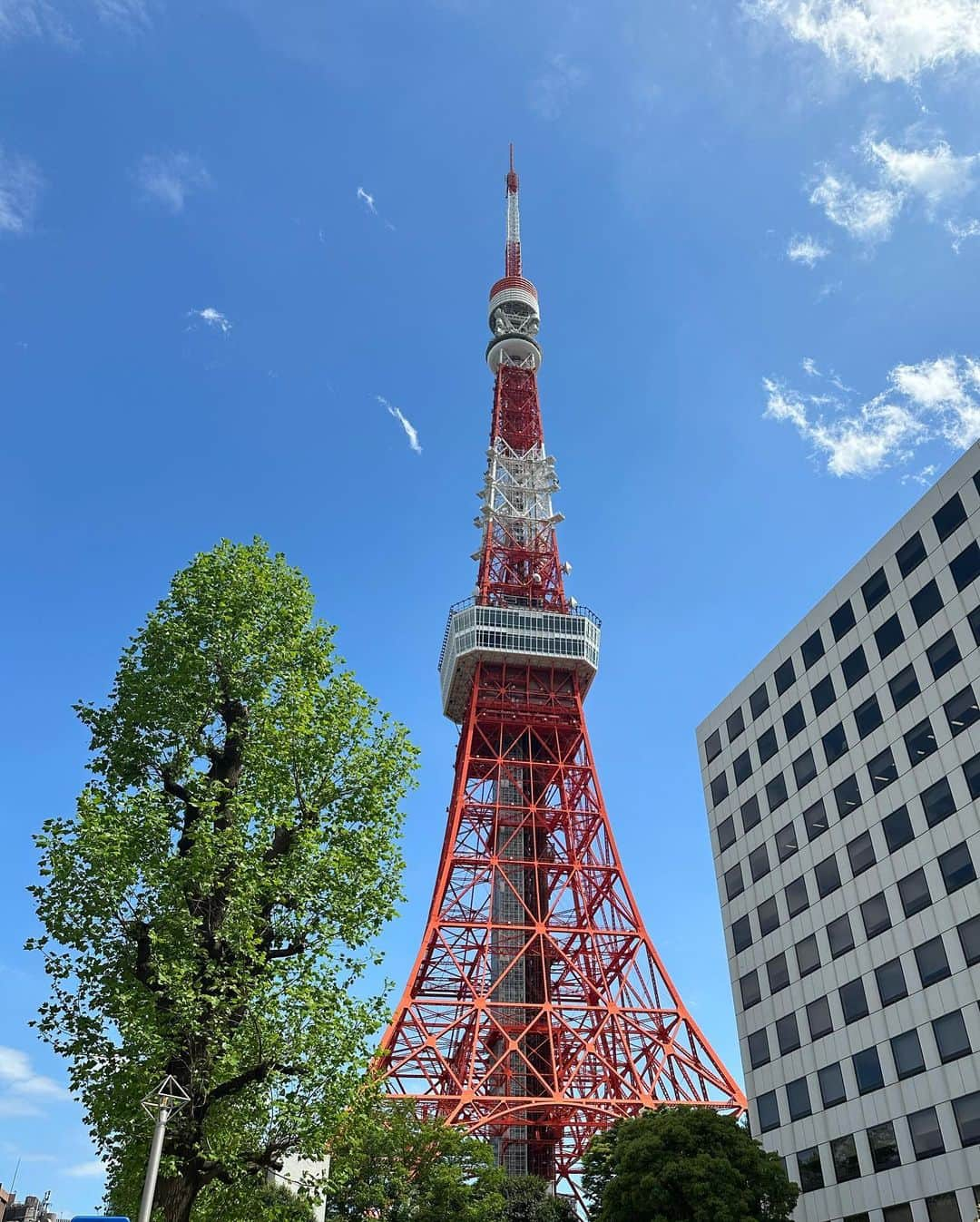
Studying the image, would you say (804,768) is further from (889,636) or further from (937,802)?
(937,802)

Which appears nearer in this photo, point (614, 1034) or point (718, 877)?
point (718, 877)

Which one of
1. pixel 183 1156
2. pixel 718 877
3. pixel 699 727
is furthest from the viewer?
pixel 699 727

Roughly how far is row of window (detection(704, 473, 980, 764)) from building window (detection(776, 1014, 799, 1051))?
923cm

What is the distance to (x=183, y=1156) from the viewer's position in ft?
42.2

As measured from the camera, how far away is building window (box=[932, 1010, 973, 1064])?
22547 millimetres

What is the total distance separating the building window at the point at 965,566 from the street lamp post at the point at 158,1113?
68.8 feet

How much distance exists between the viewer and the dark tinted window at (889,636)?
27397 millimetres

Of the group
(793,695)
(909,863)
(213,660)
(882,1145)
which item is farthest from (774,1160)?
(213,660)

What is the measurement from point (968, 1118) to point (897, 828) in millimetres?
6658

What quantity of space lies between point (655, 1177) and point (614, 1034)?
845 inches

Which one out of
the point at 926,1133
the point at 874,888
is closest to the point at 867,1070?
the point at 926,1133

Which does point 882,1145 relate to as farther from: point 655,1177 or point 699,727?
point 699,727

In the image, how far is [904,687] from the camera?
26.8m

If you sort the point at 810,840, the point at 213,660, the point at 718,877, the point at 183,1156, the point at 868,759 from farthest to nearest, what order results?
the point at 718,877, the point at 810,840, the point at 868,759, the point at 213,660, the point at 183,1156
